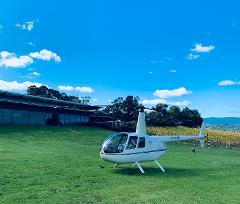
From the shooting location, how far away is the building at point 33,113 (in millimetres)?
51531

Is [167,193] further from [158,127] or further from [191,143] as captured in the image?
[158,127]

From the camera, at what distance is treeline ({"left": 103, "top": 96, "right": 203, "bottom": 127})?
81.1 m

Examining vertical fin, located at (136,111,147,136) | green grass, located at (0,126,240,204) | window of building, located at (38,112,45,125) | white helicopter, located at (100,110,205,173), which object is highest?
window of building, located at (38,112,45,125)

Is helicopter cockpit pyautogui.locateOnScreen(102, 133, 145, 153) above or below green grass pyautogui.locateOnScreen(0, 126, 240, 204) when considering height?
above

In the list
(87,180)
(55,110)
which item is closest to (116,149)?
(87,180)

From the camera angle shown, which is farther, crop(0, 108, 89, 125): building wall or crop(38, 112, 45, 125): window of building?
crop(38, 112, 45, 125): window of building

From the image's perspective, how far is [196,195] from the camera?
1471 cm

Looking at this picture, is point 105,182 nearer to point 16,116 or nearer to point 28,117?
point 16,116

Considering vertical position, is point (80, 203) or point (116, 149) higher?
point (116, 149)

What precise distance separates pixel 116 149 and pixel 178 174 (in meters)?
3.36

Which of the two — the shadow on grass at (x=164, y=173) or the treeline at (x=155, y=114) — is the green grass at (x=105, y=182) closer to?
the shadow on grass at (x=164, y=173)

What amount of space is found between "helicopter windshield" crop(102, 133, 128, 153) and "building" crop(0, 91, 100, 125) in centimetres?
3277

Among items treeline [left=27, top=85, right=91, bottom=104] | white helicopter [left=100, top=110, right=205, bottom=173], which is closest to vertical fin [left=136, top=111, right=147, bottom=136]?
white helicopter [left=100, top=110, right=205, bottom=173]

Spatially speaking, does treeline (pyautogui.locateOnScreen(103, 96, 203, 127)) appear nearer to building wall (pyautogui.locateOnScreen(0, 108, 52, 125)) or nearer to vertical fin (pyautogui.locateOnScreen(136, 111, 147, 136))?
building wall (pyautogui.locateOnScreen(0, 108, 52, 125))
